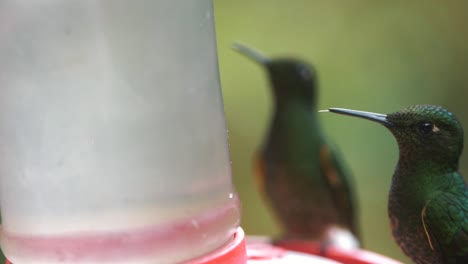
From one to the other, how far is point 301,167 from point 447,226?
103 inches

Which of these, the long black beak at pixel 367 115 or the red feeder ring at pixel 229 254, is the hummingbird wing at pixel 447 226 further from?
the red feeder ring at pixel 229 254

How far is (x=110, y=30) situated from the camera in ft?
3.79

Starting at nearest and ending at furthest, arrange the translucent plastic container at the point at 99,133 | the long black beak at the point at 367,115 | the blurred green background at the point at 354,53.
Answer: the translucent plastic container at the point at 99,133 → the long black beak at the point at 367,115 → the blurred green background at the point at 354,53

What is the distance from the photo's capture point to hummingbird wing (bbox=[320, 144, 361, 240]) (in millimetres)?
4383

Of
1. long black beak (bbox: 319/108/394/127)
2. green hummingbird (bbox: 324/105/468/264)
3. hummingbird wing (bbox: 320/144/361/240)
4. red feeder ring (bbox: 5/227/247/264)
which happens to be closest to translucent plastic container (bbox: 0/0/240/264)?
red feeder ring (bbox: 5/227/247/264)

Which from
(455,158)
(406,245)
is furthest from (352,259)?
(455,158)

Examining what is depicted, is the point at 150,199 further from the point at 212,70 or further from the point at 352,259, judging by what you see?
the point at 352,259

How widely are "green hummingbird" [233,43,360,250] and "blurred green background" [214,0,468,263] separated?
5.28ft

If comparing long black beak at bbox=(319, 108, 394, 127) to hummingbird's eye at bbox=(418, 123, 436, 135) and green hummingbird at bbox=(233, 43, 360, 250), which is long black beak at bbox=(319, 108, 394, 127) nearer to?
hummingbird's eye at bbox=(418, 123, 436, 135)

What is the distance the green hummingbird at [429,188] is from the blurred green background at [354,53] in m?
4.18

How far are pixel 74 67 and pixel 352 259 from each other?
105cm

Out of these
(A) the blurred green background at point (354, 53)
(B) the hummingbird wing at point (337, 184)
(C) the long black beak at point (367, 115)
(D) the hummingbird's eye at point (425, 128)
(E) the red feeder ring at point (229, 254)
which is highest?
(C) the long black beak at point (367, 115)

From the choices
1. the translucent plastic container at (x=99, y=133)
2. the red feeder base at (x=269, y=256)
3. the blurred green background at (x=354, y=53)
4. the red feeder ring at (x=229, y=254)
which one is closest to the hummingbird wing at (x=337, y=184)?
the blurred green background at (x=354, y=53)

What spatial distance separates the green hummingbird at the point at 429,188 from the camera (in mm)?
1718
